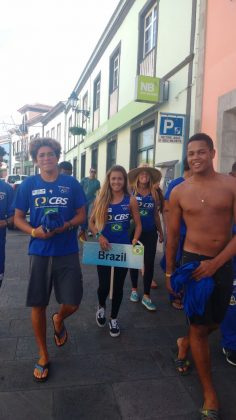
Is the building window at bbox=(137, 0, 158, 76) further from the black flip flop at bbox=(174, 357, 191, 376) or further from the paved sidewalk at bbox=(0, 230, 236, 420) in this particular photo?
the black flip flop at bbox=(174, 357, 191, 376)

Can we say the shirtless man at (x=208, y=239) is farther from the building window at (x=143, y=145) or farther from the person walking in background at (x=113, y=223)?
the building window at (x=143, y=145)

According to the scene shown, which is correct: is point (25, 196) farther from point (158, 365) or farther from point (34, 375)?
point (158, 365)

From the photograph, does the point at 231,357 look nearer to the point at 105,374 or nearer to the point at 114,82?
the point at 105,374

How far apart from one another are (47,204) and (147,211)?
2.01m

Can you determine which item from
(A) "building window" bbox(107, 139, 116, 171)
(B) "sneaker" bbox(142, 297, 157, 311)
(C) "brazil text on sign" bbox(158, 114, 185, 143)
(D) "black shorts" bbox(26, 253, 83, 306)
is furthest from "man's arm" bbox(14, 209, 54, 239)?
(A) "building window" bbox(107, 139, 116, 171)

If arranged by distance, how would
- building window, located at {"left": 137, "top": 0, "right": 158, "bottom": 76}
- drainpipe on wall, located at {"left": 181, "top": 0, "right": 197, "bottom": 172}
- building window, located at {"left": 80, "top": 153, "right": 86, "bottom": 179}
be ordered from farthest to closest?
1. building window, located at {"left": 80, "top": 153, "right": 86, "bottom": 179}
2. building window, located at {"left": 137, "top": 0, "right": 158, "bottom": 76}
3. drainpipe on wall, located at {"left": 181, "top": 0, "right": 197, "bottom": 172}

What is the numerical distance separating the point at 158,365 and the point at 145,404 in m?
0.58

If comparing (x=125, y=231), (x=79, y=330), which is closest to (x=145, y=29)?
(x=125, y=231)

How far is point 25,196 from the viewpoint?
2.92m

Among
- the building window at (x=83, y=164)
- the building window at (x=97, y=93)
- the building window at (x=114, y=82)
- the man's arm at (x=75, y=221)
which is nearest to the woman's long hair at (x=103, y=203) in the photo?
the man's arm at (x=75, y=221)

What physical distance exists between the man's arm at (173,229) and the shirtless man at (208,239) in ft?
0.26

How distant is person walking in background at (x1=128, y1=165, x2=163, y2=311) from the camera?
455 cm

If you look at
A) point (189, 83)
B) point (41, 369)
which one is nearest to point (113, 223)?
point (41, 369)

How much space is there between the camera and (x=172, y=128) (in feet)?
22.8
